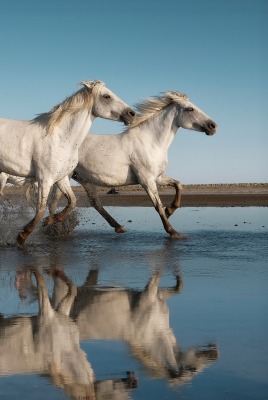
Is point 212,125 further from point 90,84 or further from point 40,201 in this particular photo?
point 40,201

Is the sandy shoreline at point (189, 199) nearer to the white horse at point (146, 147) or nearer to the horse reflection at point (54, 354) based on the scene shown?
the white horse at point (146, 147)

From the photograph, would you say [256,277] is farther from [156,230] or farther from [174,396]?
[156,230]

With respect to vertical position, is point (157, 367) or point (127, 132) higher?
point (127, 132)

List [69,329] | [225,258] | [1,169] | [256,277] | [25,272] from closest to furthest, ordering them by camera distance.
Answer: [69,329]
[256,277]
[25,272]
[225,258]
[1,169]

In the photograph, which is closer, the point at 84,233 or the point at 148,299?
the point at 148,299

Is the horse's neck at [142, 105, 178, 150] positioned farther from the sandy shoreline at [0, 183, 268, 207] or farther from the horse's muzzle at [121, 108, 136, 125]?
the sandy shoreline at [0, 183, 268, 207]

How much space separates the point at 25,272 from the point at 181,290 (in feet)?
6.48

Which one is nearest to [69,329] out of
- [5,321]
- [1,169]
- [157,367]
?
[5,321]

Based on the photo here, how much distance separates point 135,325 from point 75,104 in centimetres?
636

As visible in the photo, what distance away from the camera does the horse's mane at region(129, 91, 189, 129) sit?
39.0 ft

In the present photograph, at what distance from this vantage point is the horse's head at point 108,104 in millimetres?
10203

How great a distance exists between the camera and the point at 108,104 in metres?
10.3

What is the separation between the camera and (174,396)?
117 inches

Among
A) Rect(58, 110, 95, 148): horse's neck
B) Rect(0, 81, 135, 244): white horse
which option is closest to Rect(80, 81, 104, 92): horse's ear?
Rect(0, 81, 135, 244): white horse
